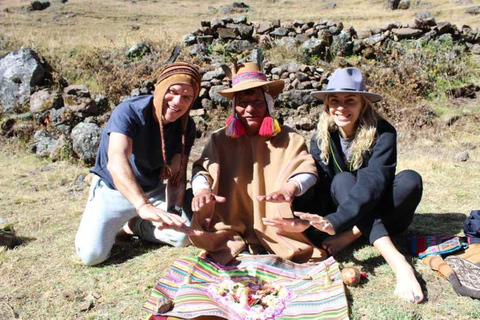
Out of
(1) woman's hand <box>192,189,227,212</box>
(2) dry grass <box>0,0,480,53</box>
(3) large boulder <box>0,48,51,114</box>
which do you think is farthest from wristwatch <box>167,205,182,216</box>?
(2) dry grass <box>0,0,480,53</box>

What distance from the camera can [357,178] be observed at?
3.14 meters

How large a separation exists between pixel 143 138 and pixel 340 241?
1720 millimetres

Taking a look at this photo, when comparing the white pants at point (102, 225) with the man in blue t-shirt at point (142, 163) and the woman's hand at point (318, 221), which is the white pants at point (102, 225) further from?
the woman's hand at point (318, 221)

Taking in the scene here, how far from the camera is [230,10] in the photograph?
2833 centimetres

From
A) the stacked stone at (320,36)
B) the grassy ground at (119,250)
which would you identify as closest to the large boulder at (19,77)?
the grassy ground at (119,250)

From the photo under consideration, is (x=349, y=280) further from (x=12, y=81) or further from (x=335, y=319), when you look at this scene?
(x=12, y=81)

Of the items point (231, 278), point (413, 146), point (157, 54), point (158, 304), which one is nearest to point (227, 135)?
point (231, 278)

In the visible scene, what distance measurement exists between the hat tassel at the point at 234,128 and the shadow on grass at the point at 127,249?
1264mm

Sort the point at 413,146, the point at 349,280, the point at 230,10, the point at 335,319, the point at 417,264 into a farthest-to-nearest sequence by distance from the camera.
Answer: the point at 230,10
the point at 413,146
the point at 417,264
the point at 349,280
the point at 335,319

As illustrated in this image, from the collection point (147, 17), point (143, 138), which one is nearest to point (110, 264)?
point (143, 138)

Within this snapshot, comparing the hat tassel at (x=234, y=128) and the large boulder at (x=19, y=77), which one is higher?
the hat tassel at (x=234, y=128)

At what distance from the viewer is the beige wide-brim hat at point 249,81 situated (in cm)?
304

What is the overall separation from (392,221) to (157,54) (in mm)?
7728

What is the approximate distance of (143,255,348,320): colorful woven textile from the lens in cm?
252
